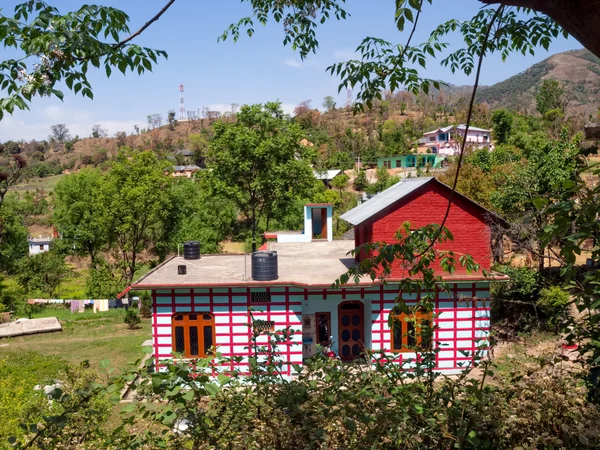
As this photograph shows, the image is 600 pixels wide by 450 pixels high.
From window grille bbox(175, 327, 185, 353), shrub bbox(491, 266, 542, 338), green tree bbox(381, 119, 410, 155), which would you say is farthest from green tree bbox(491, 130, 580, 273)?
green tree bbox(381, 119, 410, 155)

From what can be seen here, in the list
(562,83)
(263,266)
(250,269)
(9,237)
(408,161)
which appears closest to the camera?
(263,266)

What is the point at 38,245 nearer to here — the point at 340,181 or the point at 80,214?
the point at 80,214

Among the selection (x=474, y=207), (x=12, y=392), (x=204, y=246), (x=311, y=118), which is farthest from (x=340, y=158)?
(x=12, y=392)

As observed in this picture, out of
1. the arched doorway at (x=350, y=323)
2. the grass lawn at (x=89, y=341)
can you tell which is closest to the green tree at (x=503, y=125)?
the grass lawn at (x=89, y=341)

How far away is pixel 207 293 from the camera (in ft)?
48.6

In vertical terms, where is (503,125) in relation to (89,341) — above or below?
above

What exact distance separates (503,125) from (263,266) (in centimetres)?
5504

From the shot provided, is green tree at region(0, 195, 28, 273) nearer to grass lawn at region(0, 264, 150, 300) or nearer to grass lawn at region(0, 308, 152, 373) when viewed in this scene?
grass lawn at region(0, 264, 150, 300)

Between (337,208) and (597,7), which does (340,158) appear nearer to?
(337,208)

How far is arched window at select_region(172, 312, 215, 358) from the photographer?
48.8 feet

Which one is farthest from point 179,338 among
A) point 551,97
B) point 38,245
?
point 551,97

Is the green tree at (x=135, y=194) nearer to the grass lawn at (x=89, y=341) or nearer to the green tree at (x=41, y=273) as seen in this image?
the green tree at (x=41, y=273)

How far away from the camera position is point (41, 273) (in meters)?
33.9

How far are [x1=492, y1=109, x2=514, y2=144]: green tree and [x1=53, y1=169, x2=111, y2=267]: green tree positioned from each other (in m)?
45.9
